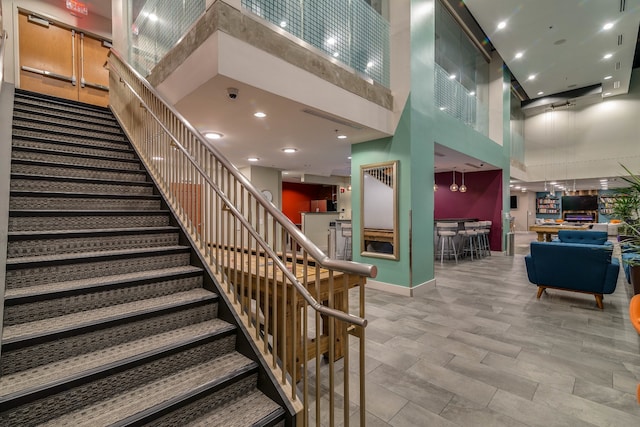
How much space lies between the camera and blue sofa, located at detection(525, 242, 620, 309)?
3.88 metres

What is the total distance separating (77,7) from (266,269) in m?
8.72

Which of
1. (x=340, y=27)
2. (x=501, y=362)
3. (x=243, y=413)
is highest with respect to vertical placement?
(x=340, y=27)

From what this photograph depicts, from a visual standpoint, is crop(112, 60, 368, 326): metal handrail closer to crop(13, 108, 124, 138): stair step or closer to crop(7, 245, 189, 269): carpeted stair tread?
crop(7, 245, 189, 269): carpeted stair tread

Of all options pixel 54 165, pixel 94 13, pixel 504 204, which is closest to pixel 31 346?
pixel 54 165

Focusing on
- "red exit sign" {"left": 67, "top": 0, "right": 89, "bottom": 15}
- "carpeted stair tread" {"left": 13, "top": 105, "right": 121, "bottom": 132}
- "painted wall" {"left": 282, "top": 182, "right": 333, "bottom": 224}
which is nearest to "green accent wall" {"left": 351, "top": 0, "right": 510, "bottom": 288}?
"carpeted stair tread" {"left": 13, "top": 105, "right": 121, "bottom": 132}

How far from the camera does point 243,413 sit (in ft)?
5.39

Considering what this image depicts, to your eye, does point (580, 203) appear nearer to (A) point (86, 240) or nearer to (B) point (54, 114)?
(A) point (86, 240)

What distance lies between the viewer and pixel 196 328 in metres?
2.03

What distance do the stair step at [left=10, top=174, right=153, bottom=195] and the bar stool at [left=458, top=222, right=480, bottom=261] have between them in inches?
287

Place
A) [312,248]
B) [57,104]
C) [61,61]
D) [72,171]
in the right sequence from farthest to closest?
[61,61]
[57,104]
[72,171]
[312,248]

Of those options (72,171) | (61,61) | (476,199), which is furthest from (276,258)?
(476,199)

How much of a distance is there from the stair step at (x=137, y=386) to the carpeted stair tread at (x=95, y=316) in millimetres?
349

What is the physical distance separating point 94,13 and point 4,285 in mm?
8194

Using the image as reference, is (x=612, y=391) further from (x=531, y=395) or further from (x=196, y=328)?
(x=196, y=328)
